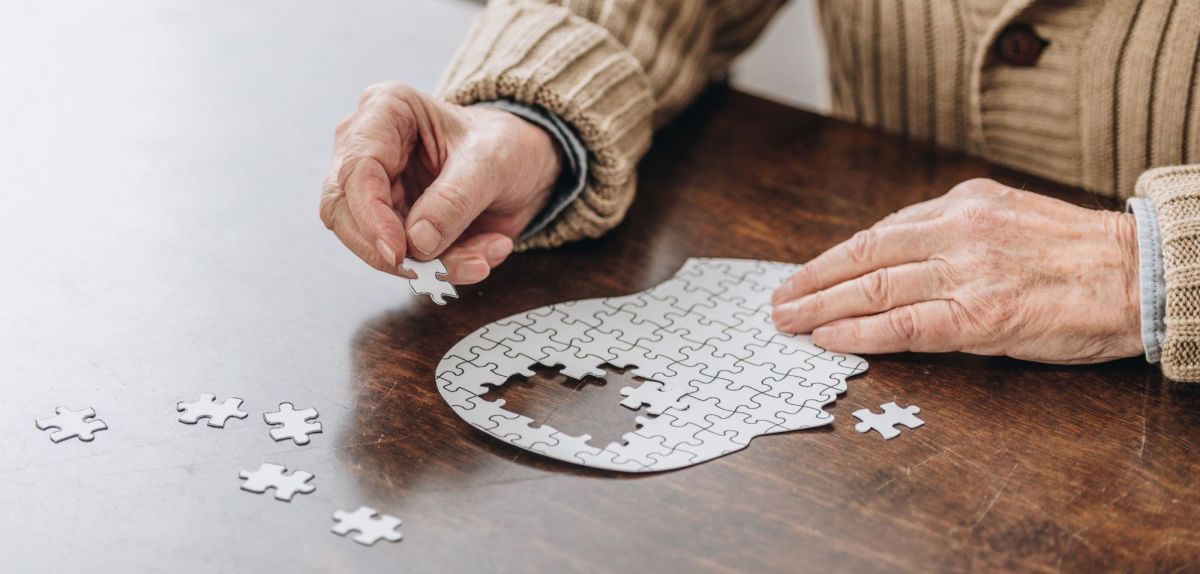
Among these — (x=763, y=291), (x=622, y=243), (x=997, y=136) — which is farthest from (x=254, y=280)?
(x=997, y=136)

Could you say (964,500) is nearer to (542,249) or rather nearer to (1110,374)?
(1110,374)

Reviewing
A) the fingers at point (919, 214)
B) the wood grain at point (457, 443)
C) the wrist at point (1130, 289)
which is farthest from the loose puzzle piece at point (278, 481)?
the wrist at point (1130, 289)

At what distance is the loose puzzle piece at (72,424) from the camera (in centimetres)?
110

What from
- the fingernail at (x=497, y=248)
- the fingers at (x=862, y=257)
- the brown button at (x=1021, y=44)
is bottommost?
the fingernail at (x=497, y=248)

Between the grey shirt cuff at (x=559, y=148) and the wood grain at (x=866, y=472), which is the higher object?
the grey shirt cuff at (x=559, y=148)

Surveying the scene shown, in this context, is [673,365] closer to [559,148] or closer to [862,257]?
[862,257]

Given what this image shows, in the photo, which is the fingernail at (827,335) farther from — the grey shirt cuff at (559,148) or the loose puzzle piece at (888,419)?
the grey shirt cuff at (559,148)

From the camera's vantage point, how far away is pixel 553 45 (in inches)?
61.4

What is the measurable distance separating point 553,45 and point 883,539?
868 mm

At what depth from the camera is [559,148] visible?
59.9 inches

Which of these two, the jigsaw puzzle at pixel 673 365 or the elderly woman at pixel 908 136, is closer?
the jigsaw puzzle at pixel 673 365

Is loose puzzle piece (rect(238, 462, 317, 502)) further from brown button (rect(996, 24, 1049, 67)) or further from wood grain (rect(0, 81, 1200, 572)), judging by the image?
brown button (rect(996, 24, 1049, 67))

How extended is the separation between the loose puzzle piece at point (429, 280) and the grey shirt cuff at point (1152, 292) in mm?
779

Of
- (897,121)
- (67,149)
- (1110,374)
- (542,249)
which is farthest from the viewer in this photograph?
(897,121)
